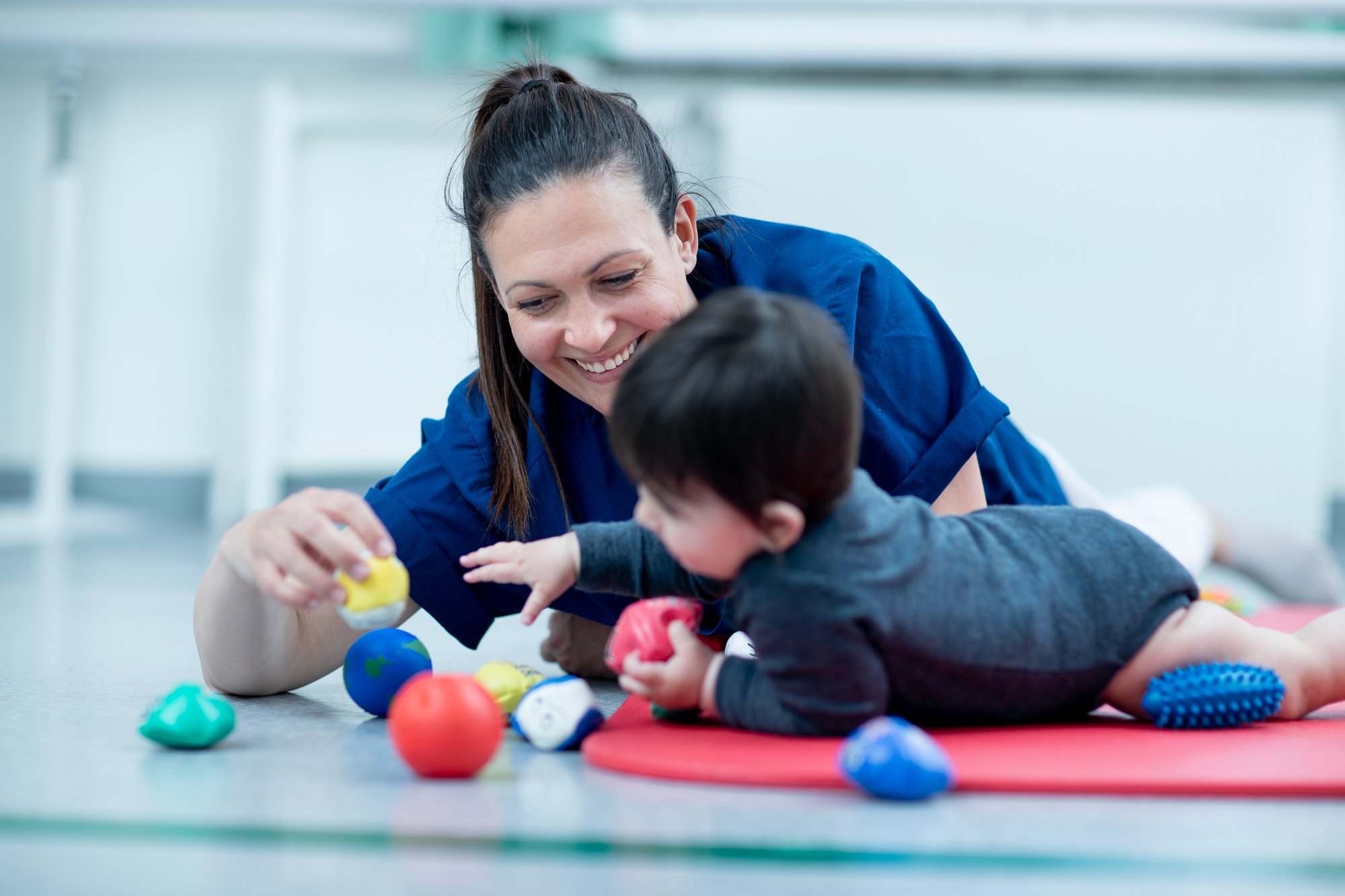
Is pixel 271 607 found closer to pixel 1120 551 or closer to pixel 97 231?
pixel 1120 551

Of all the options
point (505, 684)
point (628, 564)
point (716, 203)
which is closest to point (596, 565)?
point (628, 564)

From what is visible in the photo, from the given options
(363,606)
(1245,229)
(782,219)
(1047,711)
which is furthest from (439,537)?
(1245,229)

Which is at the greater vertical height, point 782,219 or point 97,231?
point 782,219

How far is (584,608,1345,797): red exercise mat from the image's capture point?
0.76 meters

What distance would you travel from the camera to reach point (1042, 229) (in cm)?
357

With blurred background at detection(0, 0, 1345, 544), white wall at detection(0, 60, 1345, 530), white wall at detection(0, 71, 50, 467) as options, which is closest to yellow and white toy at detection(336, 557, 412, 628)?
blurred background at detection(0, 0, 1345, 544)

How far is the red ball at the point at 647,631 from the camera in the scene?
37.1 inches

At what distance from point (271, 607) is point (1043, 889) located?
2.33ft

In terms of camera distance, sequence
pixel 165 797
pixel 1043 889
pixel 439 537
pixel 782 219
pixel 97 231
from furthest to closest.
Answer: pixel 97 231, pixel 782 219, pixel 439 537, pixel 165 797, pixel 1043 889

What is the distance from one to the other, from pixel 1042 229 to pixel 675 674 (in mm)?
2945

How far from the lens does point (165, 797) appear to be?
759 mm

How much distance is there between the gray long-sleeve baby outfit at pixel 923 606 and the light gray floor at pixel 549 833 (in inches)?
4.2

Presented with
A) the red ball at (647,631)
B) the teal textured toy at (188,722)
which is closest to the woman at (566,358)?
the teal textured toy at (188,722)

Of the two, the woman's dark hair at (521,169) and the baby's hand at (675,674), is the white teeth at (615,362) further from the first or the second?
the baby's hand at (675,674)
